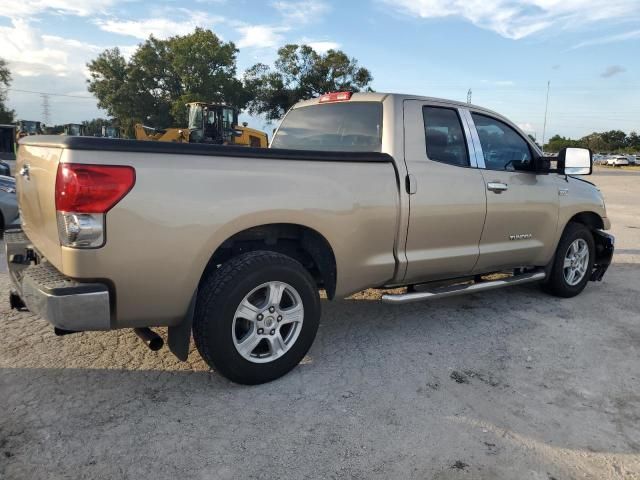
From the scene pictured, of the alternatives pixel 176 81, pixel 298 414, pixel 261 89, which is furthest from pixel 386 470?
pixel 176 81

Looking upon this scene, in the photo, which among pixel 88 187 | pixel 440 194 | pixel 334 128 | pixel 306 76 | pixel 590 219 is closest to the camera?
pixel 88 187

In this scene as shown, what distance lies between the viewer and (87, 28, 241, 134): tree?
5019cm

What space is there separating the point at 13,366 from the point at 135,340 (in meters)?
0.81

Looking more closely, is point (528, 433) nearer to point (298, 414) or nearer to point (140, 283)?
point (298, 414)

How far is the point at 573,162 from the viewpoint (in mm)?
4824

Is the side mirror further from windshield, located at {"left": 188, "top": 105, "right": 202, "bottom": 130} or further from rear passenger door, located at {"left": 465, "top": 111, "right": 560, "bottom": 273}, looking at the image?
windshield, located at {"left": 188, "top": 105, "right": 202, "bottom": 130}

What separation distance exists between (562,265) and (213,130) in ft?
56.2

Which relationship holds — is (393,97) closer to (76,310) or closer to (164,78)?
(76,310)

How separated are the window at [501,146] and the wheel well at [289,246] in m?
1.89

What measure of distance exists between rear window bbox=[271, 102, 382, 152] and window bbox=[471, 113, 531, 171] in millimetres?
1077

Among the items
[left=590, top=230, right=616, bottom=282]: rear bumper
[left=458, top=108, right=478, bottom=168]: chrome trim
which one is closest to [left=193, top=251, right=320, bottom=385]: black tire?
[left=458, top=108, right=478, bottom=168]: chrome trim

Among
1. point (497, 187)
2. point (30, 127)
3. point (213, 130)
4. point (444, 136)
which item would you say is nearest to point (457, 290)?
point (497, 187)

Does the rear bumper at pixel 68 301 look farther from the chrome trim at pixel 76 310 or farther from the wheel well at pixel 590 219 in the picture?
the wheel well at pixel 590 219

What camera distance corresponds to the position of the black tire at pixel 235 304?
296 cm
